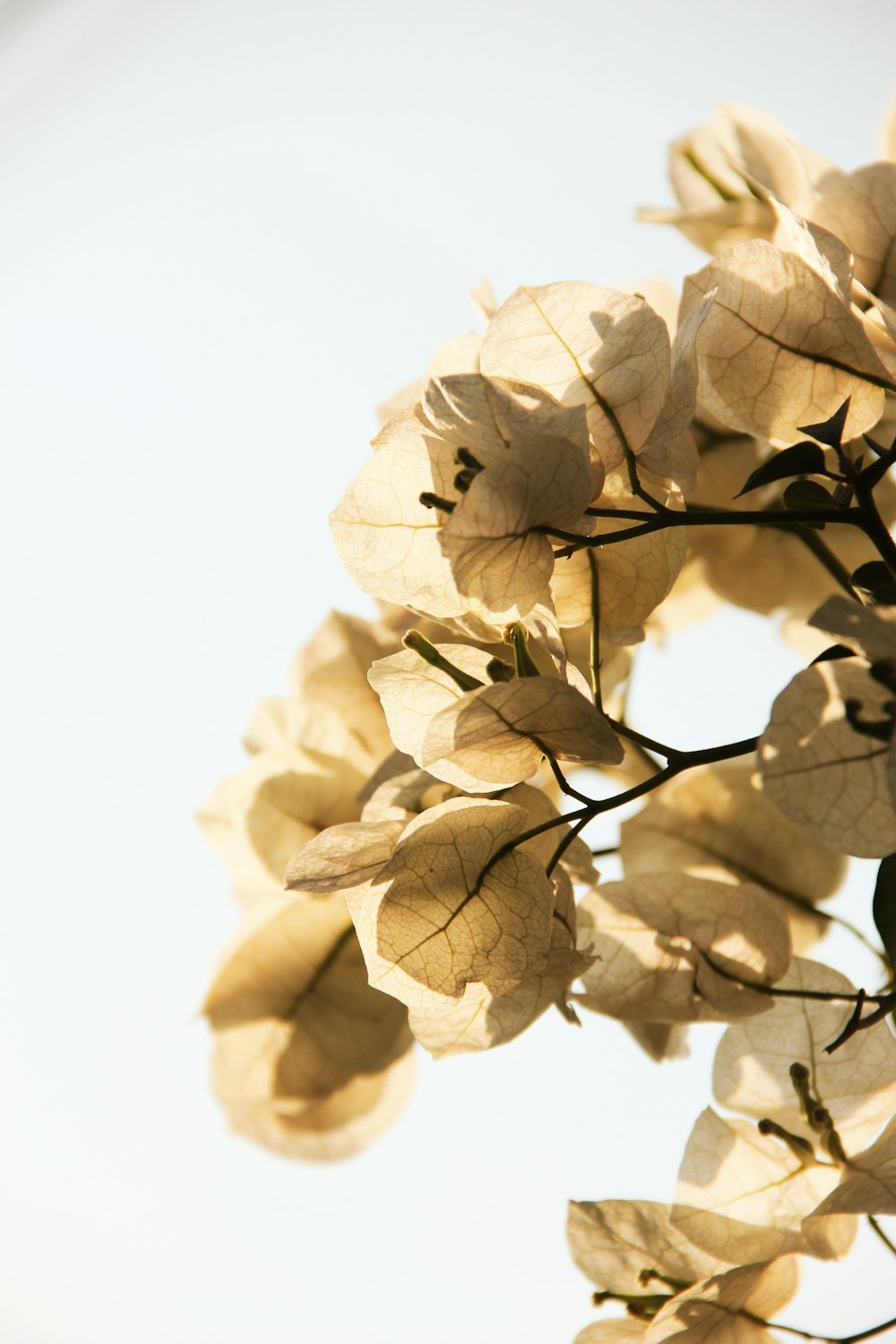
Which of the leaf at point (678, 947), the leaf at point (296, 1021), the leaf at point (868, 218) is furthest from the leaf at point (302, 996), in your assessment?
the leaf at point (868, 218)

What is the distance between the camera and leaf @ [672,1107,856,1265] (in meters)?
0.35

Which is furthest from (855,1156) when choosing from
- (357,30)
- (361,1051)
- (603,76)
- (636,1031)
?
(357,30)

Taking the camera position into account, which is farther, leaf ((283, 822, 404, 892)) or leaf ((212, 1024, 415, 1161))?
leaf ((212, 1024, 415, 1161))

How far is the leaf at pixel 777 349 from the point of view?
0.32 metres

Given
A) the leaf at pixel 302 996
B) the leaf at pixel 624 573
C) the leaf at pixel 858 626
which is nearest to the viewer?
the leaf at pixel 858 626

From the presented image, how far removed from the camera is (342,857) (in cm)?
30

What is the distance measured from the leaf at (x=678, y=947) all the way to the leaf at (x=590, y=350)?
0.17 meters

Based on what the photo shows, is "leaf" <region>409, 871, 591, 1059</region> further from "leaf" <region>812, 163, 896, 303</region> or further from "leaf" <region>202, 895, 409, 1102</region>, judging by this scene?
"leaf" <region>812, 163, 896, 303</region>

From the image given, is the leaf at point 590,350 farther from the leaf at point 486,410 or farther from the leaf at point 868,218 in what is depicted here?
the leaf at point 868,218

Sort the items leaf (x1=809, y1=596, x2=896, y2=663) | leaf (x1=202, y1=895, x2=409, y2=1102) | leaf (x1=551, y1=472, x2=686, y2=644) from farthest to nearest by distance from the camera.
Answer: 1. leaf (x1=202, y1=895, x2=409, y2=1102)
2. leaf (x1=551, y1=472, x2=686, y2=644)
3. leaf (x1=809, y1=596, x2=896, y2=663)

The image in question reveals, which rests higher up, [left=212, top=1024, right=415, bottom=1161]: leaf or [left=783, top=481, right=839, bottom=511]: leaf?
[left=783, top=481, right=839, bottom=511]: leaf

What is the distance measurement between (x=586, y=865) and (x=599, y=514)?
12 cm

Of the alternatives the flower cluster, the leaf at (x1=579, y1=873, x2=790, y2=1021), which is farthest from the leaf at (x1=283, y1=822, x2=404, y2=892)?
the leaf at (x1=579, y1=873, x2=790, y2=1021)

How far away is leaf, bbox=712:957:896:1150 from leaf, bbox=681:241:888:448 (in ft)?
0.66
